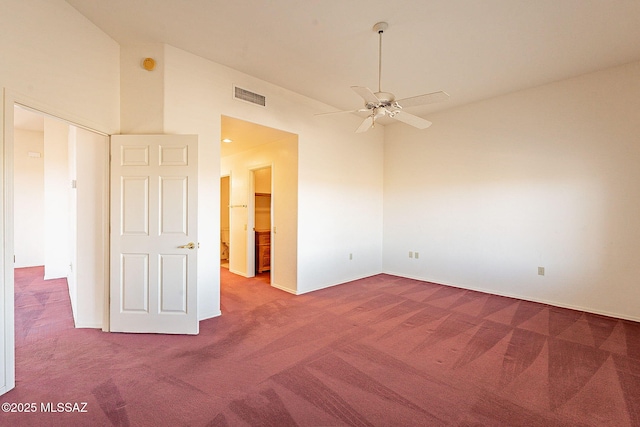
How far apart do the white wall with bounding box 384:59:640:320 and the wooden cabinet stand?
2.79 m

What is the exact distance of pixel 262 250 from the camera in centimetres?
590

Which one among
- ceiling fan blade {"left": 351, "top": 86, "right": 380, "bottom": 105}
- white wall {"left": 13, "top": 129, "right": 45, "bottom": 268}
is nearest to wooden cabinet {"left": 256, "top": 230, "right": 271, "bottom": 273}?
ceiling fan blade {"left": 351, "top": 86, "right": 380, "bottom": 105}

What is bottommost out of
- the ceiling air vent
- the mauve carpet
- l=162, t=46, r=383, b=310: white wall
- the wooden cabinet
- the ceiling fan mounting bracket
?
the mauve carpet

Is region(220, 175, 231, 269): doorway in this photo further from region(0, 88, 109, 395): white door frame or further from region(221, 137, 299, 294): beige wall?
region(0, 88, 109, 395): white door frame

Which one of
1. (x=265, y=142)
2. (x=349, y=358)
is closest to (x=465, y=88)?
(x=265, y=142)

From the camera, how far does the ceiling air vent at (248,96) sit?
3773 mm

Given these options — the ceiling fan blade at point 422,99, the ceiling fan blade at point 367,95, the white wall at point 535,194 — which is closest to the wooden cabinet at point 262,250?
the white wall at point 535,194

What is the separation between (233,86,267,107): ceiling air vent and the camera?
3.77 m

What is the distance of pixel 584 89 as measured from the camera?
385 centimetres

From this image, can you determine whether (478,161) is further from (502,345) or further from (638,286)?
(502,345)

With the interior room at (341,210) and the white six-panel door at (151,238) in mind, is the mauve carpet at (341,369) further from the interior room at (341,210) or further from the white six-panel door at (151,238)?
the white six-panel door at (151,238)

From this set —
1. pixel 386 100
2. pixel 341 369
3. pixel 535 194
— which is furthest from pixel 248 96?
pixel 535 194

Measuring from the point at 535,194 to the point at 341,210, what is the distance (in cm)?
300

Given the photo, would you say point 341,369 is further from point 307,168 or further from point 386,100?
point 307,168
